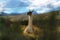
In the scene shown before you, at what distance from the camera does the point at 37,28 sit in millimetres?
1214

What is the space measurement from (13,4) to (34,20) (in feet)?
1.01

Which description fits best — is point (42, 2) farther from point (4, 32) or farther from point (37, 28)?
point (4, 32)

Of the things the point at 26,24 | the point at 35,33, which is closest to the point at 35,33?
the point at 35,33

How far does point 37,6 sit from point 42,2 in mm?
49

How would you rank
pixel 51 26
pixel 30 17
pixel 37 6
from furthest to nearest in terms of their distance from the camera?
pixel 51 26 → pixel 30 17 → pixel 37 6

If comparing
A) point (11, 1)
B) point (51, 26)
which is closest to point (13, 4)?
point (11, 1)

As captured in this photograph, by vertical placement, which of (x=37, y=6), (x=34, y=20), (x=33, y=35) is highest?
(x=37, y=6)

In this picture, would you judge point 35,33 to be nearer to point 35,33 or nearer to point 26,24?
point 35,33

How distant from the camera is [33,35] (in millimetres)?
1173

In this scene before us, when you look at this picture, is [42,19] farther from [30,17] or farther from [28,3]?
[28,3]

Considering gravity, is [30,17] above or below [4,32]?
above

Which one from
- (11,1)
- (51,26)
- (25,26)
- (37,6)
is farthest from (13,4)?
(51,26)

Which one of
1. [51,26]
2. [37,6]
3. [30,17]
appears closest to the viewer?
[37,6]

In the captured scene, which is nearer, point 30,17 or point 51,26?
point 30,17
